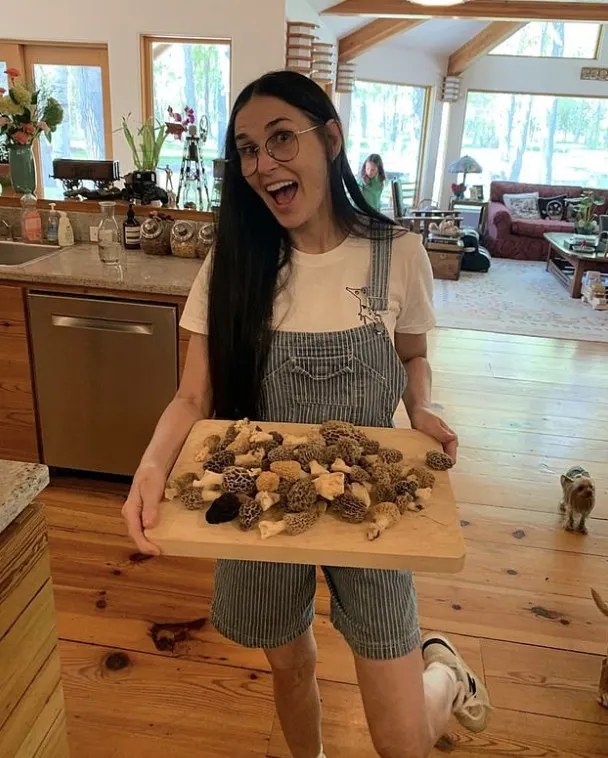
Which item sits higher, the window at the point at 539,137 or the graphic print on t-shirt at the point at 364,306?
the window at the point at 539,137

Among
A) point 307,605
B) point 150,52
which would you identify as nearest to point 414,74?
point 150,52

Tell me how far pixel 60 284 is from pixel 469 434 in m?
2.00

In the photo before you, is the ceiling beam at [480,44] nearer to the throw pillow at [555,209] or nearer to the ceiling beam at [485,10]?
the ceiling beam at [485,10]

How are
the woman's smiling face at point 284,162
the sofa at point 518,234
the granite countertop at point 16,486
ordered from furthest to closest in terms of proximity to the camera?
the sofa at point 518,234 < the woman's smiling face at point 284,162 < the granite countertop at point 16,486

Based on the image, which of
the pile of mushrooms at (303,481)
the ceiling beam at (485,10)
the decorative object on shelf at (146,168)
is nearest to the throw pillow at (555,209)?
the ceiling beam at (485,10)

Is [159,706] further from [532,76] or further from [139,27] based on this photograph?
[532,76]

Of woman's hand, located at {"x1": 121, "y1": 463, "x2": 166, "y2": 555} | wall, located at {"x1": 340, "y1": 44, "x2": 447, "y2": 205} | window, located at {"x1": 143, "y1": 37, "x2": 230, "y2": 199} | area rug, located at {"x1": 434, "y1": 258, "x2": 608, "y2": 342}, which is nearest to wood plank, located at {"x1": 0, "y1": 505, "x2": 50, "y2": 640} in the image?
woman's hand, located at {"x1": 121, "y1": 463, "x2": 166, "y2": 555}

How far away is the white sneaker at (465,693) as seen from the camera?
4.79 ft

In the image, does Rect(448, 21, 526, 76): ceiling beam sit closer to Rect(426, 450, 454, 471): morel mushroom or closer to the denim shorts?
Rect(426, 450, 454, 471): morel mushroom

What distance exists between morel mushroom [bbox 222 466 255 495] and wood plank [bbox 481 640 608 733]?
3.80ft

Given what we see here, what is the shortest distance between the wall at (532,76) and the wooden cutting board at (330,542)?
9.49 m

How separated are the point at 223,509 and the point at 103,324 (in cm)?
152

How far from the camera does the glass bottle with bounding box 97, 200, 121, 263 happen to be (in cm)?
244

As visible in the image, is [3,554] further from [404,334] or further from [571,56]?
[571,56]
